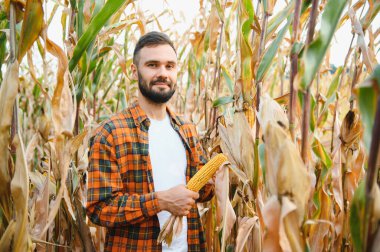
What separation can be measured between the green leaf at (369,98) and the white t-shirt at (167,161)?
36.4 inches

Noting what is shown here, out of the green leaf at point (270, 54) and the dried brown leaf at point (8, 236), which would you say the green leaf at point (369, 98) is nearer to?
the green leaf at point (270, 54)

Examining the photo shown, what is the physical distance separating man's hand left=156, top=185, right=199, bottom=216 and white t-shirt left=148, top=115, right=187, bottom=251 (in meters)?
0.19

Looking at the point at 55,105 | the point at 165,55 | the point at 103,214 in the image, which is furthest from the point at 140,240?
the point at 165,55

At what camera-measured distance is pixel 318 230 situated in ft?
3.92

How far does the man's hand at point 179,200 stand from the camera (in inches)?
48.1

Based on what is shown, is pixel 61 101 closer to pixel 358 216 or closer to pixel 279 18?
pixel 279 18

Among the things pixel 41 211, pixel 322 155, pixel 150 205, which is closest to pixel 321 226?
pixel 322 155

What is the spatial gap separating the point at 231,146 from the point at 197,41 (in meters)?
1.01

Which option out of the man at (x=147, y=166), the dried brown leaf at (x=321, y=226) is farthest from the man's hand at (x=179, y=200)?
the dried brown leaf at (x=321, y=226)

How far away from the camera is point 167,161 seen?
1498 mm

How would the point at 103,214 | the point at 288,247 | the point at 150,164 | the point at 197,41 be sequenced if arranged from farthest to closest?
the point at 197,41 → the point at 150,164 → the point at 103,214 → the point at 288,247

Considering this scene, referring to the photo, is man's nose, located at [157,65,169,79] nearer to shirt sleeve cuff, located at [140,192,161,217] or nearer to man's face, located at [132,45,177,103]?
man's face, located at [132,45,177,103]

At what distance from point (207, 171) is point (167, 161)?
32 cm

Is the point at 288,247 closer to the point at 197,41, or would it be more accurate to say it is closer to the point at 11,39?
the point at 11,39
